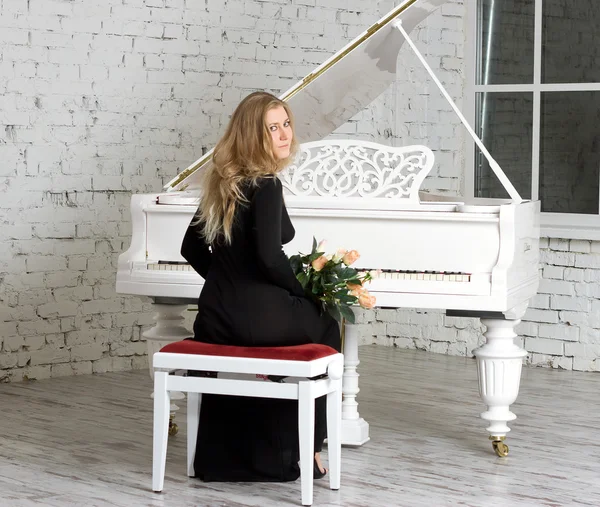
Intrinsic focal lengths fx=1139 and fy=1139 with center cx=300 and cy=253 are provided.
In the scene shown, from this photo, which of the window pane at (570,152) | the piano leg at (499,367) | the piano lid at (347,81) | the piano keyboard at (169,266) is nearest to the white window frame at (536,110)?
the window pane at (570,152)

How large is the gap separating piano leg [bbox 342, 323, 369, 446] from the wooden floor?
0.06 m

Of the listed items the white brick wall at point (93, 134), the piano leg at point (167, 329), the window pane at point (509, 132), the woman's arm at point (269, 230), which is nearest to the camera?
the woman's arm at point (269, 230)

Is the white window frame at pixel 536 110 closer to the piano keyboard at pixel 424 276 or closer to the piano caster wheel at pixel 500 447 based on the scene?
the piano caster wheel at pixel 500 447

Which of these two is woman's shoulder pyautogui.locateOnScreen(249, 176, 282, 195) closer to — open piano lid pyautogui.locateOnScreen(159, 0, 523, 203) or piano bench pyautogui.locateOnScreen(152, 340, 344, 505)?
piano bench pyautogui.locateOnScreen(152, 340, 344, 505)

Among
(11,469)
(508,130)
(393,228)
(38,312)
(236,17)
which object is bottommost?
(11,469)

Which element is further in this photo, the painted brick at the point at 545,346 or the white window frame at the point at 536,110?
the painted brick at the point at 545,346

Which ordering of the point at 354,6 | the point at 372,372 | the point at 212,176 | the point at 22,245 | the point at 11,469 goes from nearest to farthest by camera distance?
the point at 212,176 < the point at 11,469 < the point at 22,245 < the point at 372,372 < the point at 354,6

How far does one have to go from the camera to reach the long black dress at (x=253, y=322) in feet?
11.7

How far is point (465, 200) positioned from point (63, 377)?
7.99ft

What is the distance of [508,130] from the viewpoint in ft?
21.9

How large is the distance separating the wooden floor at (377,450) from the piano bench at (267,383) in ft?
0.56

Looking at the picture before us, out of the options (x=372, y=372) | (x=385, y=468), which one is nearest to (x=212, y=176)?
(x=385, y=468)

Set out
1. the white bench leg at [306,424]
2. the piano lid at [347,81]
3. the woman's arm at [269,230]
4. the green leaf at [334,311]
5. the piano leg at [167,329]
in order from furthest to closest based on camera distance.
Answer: the piano leg at [167,329] → the piano lid at [347,81] → the green leaf at [334,311] → the woman's arm at [269,230] → the white bench leg at [306,424]

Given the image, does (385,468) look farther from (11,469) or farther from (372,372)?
(372,372)
